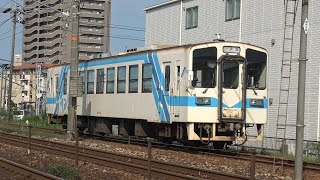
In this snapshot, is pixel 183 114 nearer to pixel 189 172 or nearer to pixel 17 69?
pixel 189 172

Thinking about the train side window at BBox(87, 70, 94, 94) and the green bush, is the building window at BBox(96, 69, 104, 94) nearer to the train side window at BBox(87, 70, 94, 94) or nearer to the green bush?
the train side window at BBox(87, 70, 94, 94)

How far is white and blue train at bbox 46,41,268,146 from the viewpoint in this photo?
15359 mm

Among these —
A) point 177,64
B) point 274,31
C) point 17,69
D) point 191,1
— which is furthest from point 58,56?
point 177,64

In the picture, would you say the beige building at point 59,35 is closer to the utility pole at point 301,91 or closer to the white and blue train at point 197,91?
the white and blue train at point 197,91

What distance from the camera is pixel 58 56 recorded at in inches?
4432

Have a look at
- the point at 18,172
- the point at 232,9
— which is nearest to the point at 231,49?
the point at 18,172

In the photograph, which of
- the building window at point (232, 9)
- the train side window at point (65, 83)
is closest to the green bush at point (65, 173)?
the train side window at point (65, 83)

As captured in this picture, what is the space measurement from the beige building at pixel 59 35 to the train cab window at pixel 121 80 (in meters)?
78.6

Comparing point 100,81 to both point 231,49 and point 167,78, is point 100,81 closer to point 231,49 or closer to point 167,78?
point 167,78

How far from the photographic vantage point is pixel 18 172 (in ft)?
41.0

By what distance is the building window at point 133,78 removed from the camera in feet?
59.6

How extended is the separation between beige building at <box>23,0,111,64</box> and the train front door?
82.7 m

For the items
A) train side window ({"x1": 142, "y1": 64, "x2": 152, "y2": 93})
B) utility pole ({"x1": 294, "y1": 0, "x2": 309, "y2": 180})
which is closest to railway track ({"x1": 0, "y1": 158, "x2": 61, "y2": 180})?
utility pole ({"x1": 294, "y1": 0, "x2": 309, "y2": 180})

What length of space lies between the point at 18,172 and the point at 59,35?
103632mm
